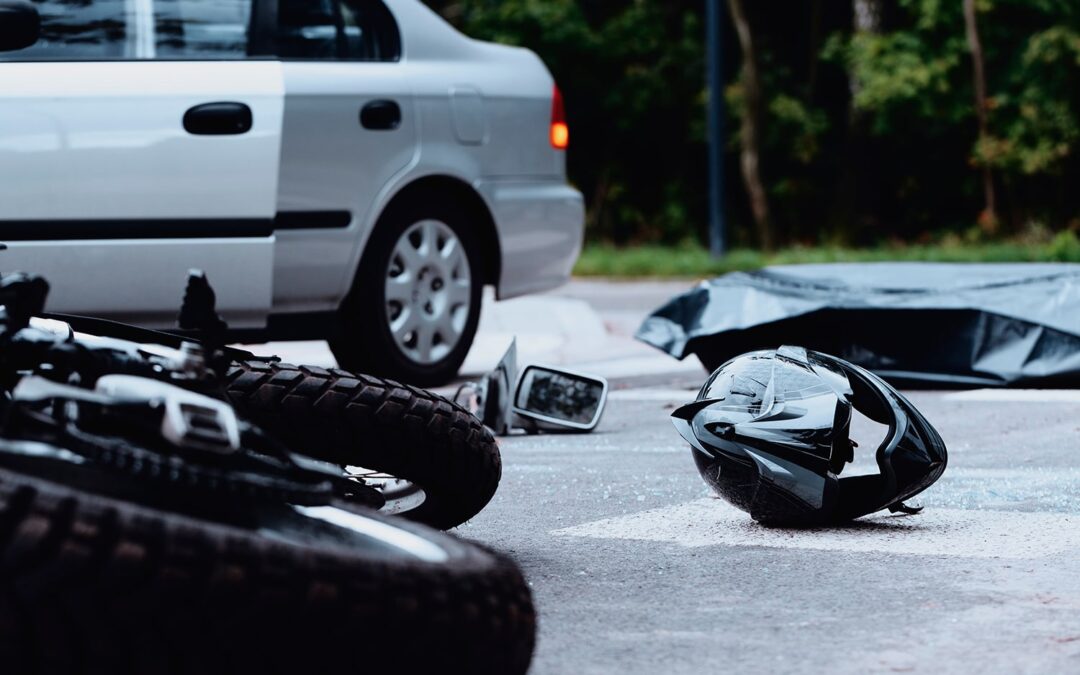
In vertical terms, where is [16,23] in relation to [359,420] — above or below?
above

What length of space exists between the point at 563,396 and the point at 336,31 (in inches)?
75.9

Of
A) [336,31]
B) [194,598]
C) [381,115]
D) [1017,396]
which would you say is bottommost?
[1017,396]

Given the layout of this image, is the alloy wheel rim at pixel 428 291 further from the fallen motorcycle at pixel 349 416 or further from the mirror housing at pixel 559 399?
the fallen motorcycle at pixel 349 416

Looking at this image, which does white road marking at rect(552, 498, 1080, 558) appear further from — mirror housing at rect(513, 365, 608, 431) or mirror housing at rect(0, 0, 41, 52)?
mirror housing at rect(0, 0, 41, 52)

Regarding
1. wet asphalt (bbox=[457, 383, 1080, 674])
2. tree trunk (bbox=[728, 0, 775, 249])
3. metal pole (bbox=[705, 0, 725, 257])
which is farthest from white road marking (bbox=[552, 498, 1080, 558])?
tree trunk (bbox=[728, 0, 775, 249])

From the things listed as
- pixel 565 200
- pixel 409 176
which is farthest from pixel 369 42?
pixel 565 200

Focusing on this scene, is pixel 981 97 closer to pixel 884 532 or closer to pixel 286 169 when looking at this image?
pixel 286 169

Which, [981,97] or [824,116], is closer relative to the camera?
[981,97]

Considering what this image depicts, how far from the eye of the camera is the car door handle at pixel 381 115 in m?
6.93

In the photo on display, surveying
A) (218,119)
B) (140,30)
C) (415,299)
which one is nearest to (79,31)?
(140,30)

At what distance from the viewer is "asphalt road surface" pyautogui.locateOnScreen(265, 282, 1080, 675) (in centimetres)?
293

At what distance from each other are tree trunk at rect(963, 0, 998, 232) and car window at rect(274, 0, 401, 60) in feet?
68.6

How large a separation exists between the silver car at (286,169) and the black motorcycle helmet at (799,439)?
2.92 metres

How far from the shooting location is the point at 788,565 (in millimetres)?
3639
